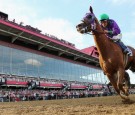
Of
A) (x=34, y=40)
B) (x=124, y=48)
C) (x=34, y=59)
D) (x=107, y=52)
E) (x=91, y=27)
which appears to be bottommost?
(x=107, y=52)

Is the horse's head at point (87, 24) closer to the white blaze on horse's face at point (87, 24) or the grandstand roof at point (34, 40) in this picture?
the white blaze on horse's face at point (87, 24)

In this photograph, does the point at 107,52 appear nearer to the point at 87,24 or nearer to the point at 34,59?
the point at 87,24

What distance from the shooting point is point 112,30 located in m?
7.71

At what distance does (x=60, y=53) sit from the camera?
176 ft

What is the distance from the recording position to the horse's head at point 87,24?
6966mm

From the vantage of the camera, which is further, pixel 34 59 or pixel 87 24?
pixel 34 59

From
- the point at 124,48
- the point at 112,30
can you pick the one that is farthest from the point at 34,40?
the point at 124,48

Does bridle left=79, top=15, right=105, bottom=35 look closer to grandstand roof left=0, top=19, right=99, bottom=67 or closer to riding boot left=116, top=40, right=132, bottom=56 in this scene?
riding boot left=116, top=40, right=132, bottom=56

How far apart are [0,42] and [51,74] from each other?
14049 mm

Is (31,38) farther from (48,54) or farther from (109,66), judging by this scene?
(109,66)

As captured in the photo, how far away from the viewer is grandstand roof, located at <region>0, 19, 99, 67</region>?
3875cm

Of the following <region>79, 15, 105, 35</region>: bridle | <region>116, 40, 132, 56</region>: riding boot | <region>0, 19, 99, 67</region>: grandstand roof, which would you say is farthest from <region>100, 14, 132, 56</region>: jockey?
<region>0, 19, 99, 67</region>: grandstand roof

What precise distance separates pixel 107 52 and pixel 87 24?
970mm

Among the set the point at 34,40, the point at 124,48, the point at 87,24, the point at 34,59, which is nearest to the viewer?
the point at 87,24
